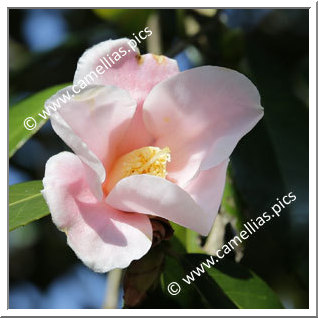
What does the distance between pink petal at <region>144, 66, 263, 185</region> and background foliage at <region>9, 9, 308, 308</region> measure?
185mm

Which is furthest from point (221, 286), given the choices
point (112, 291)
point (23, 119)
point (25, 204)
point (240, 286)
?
point (23, 119)

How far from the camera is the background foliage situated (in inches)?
46.7

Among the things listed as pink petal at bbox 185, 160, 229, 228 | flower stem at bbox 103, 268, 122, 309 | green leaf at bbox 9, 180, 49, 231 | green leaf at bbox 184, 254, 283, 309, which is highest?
pink petal at bbox 185, 160, 229, 228

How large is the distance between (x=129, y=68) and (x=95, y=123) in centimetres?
13

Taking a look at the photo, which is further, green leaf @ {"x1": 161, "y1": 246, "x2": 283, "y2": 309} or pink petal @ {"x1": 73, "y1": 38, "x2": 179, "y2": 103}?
green leaf @ {"x1": 161, "y1": 246, "x2": 283, "y2": 309}

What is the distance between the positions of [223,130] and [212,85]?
0.08m

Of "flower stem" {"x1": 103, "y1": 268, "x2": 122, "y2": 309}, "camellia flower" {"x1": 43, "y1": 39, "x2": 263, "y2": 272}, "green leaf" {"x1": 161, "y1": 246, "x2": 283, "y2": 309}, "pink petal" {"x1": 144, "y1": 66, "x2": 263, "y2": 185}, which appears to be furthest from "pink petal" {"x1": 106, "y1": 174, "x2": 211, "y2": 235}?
"flower stem" {"x1": 103, "y1": 268, "x2": 122, "y2": 309}

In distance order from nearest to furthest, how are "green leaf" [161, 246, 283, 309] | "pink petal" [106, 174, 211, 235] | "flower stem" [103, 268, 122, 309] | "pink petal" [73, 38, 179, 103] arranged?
"pink petal" [106, 174, 211, 235]
"pink petal" [73, 38, 179, 103]
"green leaf" [161, 246, 283, 309]
"flower stem" [103, 268, 122, 309]

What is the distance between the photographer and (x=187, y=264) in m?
1.15

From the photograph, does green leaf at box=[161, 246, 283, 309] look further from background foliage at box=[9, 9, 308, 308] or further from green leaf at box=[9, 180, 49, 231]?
green leaf at box=[9, 180, 49, 231]

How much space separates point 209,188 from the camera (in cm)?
94

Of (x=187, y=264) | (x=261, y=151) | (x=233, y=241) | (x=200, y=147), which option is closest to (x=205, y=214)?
(x=200, y=147)

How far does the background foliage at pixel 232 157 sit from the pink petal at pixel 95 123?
161 millimetres
